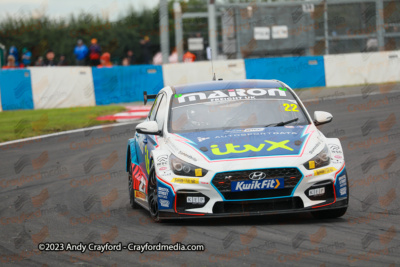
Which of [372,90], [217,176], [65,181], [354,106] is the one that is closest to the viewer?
[217,176]

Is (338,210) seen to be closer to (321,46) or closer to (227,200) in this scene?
(227,200)

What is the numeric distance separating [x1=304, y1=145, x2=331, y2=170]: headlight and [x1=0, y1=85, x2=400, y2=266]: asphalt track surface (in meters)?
0.53

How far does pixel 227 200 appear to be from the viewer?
7.14 m

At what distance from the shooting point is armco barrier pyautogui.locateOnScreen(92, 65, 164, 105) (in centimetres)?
2438

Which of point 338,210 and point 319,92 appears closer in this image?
point 338,210

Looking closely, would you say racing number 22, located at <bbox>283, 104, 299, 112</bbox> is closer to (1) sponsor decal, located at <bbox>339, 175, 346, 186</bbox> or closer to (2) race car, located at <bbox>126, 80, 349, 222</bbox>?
(2) race car, located at <bbox>126, 80, 349, 222</bbox>

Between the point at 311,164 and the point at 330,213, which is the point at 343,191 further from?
the point at 311,164

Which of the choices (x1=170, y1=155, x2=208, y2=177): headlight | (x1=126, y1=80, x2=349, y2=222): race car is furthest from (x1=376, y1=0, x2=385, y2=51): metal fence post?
(x1=170, y1=155, x2=208, y2=177): headlight

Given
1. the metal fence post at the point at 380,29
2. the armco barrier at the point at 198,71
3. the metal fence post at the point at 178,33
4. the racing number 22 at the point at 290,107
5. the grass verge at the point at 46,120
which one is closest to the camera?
the racing number 22 at the point at 290,107

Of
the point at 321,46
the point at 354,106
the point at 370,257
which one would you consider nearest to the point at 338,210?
the point at 370,257

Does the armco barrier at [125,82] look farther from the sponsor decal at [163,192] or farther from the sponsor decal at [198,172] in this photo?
the sponsor decal at [198,172]

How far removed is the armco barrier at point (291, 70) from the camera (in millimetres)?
25250

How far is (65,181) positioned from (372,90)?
14.8 metres

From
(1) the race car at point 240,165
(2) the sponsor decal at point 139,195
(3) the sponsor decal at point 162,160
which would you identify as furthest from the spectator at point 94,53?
(3) the sponsor decal at point 162,160
